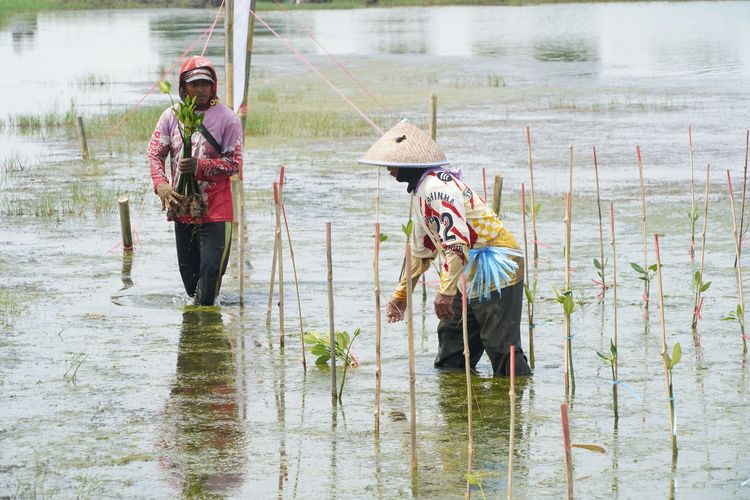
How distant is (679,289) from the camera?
335 inches

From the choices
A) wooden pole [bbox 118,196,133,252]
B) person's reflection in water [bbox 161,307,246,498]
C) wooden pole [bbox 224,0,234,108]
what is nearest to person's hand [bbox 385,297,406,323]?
person's reflection in water [bbox 161,307,246,498]

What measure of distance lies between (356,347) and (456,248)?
5.35ft

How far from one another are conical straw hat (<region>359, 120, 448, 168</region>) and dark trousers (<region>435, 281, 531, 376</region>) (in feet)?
2.62

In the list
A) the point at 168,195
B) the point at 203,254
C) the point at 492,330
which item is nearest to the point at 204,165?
the point at 168,195

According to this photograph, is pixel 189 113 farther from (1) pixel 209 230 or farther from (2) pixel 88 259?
(2) pixel 88 259

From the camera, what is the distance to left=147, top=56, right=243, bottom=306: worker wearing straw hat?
750cm

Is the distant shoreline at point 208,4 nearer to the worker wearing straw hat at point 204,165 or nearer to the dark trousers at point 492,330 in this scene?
the worker wearing straw hat at point 204,165

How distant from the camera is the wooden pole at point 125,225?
9734 mm

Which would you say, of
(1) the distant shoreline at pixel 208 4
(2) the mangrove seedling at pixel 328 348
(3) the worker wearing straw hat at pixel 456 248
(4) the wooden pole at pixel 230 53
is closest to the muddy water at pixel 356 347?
(2) the mangrove seedling at pixel 328 348

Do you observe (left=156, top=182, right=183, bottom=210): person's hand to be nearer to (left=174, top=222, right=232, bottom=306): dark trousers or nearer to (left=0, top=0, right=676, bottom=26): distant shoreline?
(left=174, top=222, right=232, bottom=306): dark trousers

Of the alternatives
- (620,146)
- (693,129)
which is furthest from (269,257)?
(693,129)

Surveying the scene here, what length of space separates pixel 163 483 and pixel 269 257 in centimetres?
493

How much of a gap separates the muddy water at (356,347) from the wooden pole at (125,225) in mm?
166

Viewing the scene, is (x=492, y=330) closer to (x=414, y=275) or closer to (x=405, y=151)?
(x=414, y=275)
